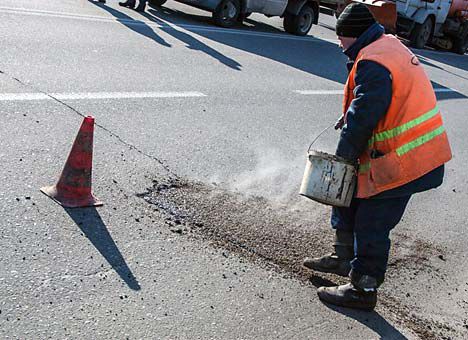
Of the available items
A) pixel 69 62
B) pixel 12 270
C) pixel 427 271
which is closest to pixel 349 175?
pixel 427 271

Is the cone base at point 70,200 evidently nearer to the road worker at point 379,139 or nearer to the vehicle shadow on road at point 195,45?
the road worker at point 379,139

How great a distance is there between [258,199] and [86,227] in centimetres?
158

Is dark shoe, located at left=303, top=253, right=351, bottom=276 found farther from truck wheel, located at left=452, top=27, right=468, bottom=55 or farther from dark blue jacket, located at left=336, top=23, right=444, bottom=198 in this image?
truck wheel, located at left=452, top=27, right=468, bottom=55

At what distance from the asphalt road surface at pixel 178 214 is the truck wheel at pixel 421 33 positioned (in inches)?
419

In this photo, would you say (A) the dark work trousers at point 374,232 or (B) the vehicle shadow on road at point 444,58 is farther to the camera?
(B) the vehicle shadow on road at point 444,58

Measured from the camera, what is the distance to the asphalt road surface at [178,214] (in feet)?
11.6

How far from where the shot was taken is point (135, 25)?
1112cm

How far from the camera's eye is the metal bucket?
156 inches

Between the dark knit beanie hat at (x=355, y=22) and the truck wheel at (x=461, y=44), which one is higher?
the dark knit beanie hat at (x=355, y=22)

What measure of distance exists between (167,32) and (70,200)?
7.23 metres

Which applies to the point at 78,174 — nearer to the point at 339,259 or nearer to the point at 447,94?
the point at 339,259

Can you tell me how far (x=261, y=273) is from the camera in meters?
4.14

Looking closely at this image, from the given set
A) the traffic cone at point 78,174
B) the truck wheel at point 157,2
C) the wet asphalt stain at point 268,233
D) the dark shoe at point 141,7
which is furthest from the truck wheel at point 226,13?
the traffic cone at point 78,174

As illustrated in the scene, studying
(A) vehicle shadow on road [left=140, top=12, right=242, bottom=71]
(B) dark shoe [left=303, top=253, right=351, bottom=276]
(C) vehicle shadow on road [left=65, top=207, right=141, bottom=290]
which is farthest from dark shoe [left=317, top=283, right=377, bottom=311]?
(A) vehicle shadow on road [left=140, top=12, right=242, bottom=71]
